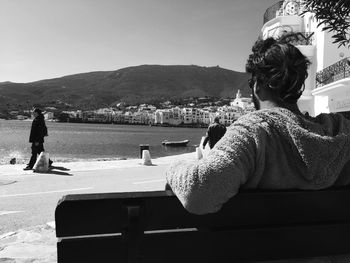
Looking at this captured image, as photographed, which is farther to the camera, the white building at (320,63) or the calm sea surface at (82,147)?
the calm sea surface at (82,147)

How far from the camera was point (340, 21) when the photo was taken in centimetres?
473

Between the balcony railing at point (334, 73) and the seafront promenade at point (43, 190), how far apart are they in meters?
11.0

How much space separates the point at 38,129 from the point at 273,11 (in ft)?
75.5

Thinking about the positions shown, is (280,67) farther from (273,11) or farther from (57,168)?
(273,11)

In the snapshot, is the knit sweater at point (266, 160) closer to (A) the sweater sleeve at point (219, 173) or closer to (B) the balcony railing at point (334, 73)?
(A) the sweater sleeve at point (219, 173)

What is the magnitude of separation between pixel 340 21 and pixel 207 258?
3.75 m

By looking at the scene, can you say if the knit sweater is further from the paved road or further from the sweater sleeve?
the paved road

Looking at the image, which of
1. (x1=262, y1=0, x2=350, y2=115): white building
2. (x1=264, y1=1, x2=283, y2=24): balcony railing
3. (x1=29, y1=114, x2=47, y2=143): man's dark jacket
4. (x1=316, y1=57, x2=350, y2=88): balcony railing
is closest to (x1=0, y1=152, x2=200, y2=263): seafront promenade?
(x1=29, y1=114, x2=47, y2=143): man's dark jacket

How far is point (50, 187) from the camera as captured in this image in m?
10.4

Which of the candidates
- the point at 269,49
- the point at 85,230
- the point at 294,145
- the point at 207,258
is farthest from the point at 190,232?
the point at 269,49

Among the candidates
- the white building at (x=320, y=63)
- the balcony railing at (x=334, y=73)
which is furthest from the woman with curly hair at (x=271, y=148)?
the balcony railing at (x=334, y=73)

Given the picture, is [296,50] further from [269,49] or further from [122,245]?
[122,245]

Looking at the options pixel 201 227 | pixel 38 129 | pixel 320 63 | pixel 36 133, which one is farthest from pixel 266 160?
pixel 320 63

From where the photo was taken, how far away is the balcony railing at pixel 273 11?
30839 millimetres
